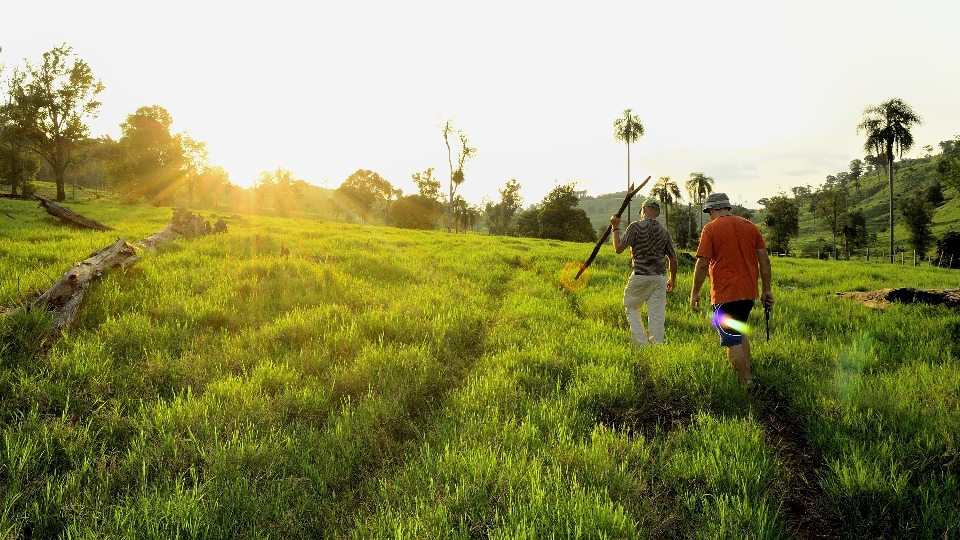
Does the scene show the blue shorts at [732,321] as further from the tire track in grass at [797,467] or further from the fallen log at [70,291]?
the fallen log at [70,291]

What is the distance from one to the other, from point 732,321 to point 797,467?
75.3 inches

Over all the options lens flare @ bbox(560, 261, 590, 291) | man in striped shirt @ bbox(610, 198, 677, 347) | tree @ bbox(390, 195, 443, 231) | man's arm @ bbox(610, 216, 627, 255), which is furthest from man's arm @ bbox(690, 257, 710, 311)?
tree @ bbox(390, 195, 443, 231)

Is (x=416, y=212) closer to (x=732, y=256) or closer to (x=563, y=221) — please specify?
(x=563, y=221)

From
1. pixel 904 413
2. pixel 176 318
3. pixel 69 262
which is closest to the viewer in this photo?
pixel 904 413

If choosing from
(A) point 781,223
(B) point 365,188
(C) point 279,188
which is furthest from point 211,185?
(A) point 781,223

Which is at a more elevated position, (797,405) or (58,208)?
(58,208)

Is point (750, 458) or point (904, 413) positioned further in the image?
point (904, 413)

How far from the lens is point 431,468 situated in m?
3.35

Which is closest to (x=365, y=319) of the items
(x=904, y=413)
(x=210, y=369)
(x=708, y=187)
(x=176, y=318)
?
(x=210, y=369)

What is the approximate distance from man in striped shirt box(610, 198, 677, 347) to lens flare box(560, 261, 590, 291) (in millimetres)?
4430

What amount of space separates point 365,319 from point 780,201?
322ft

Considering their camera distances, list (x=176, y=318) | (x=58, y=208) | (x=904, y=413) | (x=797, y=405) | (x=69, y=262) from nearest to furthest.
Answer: (x=904, y=413) → (x=797, y=405) → (x=176, y=318) → (x=69, y=262) → (x=58, y=208)

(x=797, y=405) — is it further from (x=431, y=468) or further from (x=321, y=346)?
(x=321, y=346)

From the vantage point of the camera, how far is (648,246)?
21.5 feet
